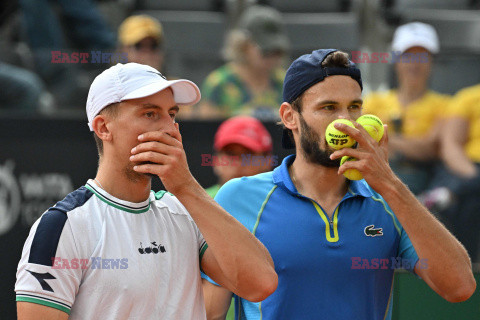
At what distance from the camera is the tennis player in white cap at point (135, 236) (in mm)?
2656

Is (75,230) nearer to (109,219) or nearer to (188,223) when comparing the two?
(109,219)

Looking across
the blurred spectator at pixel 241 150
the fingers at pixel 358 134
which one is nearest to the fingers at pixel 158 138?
the fingers at pixel 358 134

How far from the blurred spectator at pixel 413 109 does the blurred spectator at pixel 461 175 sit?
122mm

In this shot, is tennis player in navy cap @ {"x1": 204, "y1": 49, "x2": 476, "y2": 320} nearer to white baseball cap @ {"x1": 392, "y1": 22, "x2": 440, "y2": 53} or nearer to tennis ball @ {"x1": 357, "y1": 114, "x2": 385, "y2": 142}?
tennis ball @ {"x1": 357, "y1": 114, "x2": 385, "y2": 142}

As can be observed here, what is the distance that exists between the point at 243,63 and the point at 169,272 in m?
5.12

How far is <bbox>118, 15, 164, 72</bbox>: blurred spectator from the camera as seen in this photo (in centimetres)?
759

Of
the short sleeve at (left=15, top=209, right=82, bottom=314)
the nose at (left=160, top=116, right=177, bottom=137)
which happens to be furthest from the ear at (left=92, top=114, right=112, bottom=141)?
the short sleeve at (left=15, top=209, right=82, bottom=314)

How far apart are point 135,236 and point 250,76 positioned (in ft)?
16.6

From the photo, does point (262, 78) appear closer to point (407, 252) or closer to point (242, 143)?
point (242, 143)

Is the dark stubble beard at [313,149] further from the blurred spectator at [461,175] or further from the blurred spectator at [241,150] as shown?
the blurred spectator at [461,175]

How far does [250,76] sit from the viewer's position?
7.74 meters

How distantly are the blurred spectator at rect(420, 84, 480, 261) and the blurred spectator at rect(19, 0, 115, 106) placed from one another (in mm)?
3442

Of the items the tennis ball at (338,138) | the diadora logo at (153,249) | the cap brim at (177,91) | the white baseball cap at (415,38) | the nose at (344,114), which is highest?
the white baseball cap at (415,38)

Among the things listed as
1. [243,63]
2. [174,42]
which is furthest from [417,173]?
[174,42]
